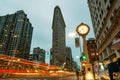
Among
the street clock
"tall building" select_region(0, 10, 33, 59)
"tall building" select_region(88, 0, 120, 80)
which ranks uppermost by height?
"tall building" select_region(0, 10, 33, 59)

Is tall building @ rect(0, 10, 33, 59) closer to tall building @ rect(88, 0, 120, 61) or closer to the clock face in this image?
tall building @ rect(88, 0, 120, 61)

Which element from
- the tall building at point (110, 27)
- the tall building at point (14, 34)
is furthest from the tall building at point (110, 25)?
the tall building at point (14, 34)

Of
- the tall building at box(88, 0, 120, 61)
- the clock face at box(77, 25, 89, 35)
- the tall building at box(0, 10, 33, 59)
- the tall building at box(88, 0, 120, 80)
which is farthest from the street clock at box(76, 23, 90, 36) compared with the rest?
the tall building at box(0, 10, 33, 59)

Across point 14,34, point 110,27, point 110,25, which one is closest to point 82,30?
point 110,27

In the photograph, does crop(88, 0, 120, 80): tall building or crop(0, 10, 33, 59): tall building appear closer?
crop(88, 0, 120, 80): tall building

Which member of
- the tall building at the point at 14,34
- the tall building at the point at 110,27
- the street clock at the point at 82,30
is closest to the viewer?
the street clock at the point at 82,30

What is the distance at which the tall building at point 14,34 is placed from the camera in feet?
372

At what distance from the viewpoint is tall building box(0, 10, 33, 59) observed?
11351 centimetres

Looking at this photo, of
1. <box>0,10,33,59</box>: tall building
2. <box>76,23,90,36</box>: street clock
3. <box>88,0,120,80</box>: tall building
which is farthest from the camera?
<box>0,10,33,59</box>: tall building

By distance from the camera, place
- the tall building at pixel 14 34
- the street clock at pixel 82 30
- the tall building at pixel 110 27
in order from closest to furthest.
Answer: the street clock at pixel 82 30 < the tall building at pixel 110 27 < the tall building at pixel 14 34

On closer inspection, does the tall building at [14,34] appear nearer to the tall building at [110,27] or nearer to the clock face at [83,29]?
the tall building at [110,27]

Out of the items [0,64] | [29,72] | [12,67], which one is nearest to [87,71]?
[0,64]

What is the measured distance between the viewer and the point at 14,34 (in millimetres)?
118312

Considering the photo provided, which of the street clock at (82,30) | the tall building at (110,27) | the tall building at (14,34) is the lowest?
the street clock at (82,30)
